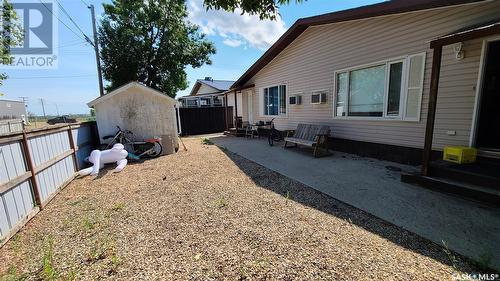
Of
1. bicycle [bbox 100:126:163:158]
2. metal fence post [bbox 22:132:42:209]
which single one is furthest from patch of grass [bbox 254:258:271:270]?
bicycle [bbox 100:126:163:158]

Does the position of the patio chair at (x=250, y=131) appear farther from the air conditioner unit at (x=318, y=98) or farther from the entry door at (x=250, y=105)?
the air conditioner unit at (x=318, y=98)

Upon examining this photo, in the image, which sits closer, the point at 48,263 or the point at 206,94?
the point at 48,263

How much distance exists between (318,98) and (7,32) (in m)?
14.4

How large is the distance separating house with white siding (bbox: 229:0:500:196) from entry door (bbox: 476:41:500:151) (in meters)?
0.01

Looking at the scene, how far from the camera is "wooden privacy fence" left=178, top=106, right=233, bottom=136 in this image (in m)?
13.5

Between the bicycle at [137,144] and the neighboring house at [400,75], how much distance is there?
5388 millimetres

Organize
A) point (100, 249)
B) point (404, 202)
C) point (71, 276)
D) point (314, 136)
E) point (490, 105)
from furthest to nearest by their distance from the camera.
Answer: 1. point (314, 136)
2. point (490, 105)
3. point (404, 202)
4. point (100, 249)
5. point (71, 276)

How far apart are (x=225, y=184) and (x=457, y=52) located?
521 cm

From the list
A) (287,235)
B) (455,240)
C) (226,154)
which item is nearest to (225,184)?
(287,235)

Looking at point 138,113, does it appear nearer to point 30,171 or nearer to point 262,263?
point 30,171

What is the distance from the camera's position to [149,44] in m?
15.5

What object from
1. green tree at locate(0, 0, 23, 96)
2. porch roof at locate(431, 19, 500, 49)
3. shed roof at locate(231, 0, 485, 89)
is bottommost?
porch roof at locate(431, 19, 500, 49)

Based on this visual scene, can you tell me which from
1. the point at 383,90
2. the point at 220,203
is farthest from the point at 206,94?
the point at 220,203

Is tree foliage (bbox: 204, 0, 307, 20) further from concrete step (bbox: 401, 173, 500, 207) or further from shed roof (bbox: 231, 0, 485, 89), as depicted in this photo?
concrete step (bbox: 401, 173, 500, 207)
